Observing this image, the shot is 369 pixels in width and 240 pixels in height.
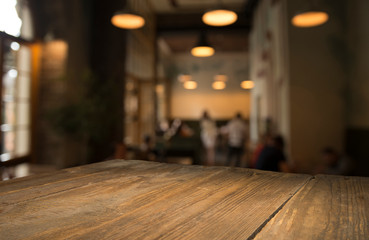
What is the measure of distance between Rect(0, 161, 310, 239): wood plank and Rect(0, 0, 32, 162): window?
3413 mm

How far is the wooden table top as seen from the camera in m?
0.50

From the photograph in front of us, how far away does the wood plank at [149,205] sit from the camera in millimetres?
504

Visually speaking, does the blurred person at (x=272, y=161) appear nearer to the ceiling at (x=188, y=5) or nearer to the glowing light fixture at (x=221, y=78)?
the ceiling at (x=188, y=5)

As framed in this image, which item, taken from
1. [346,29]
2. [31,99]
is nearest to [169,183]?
[31,99]

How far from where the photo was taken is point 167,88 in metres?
12.5

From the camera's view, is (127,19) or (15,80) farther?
(15,80)

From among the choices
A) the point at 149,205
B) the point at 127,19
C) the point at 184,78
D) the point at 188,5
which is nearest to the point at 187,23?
the point at 188,5

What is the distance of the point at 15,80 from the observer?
405 cm

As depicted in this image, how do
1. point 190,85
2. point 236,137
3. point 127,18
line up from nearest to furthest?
point 127,18
point 236,137
point 190,85

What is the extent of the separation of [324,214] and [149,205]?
351 mm

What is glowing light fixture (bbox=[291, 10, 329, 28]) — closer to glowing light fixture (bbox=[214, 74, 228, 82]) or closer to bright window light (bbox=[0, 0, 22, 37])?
bright window light (bbox=[0, 0, 22, 37])

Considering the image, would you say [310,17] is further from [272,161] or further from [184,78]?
[184,78]

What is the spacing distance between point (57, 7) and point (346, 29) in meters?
4.33

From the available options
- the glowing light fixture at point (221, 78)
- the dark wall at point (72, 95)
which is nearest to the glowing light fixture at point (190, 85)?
the glowing light fixture at point (221, 78)
